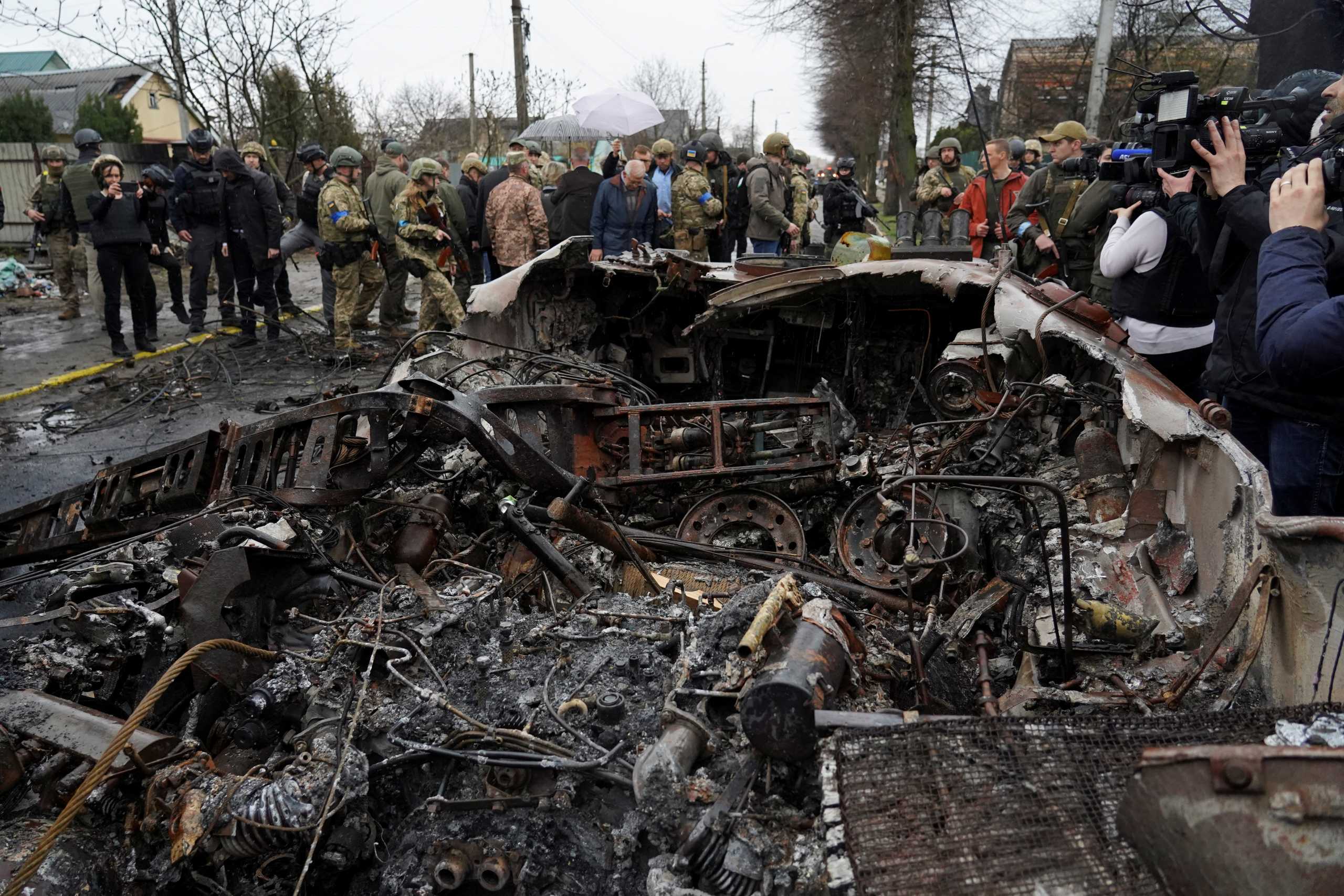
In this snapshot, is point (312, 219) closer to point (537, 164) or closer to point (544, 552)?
point (537, 164)

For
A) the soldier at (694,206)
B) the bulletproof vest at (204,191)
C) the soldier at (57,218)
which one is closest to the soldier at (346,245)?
the bulletproof vest at (204,191)

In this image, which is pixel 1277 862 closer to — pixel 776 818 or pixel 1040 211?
pixel 776 818

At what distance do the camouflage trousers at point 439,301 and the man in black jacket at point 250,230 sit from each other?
1963 millimetres

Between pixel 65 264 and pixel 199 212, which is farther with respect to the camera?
pixel 65 264

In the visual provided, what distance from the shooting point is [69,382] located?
8.39 metres

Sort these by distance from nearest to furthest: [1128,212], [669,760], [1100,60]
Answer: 1. [669,760]
2. [1128,212]
3. [1100,60]

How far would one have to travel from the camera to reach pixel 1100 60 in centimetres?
1201

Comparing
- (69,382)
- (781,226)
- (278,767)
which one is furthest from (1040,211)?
(69,382)

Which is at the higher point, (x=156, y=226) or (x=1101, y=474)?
(x=156, y=226)

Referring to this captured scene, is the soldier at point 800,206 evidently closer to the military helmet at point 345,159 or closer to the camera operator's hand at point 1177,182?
the military helmet at point 345,159

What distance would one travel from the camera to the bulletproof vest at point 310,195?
32.9 feet

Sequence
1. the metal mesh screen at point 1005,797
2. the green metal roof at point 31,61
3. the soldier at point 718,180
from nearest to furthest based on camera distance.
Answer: the metal mesh screen at point 1005,797 → the soldier at point 718,180 → the green metal roof at point 31,61

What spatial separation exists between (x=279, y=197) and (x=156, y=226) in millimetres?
1922

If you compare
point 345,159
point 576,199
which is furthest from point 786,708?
point 345,159
